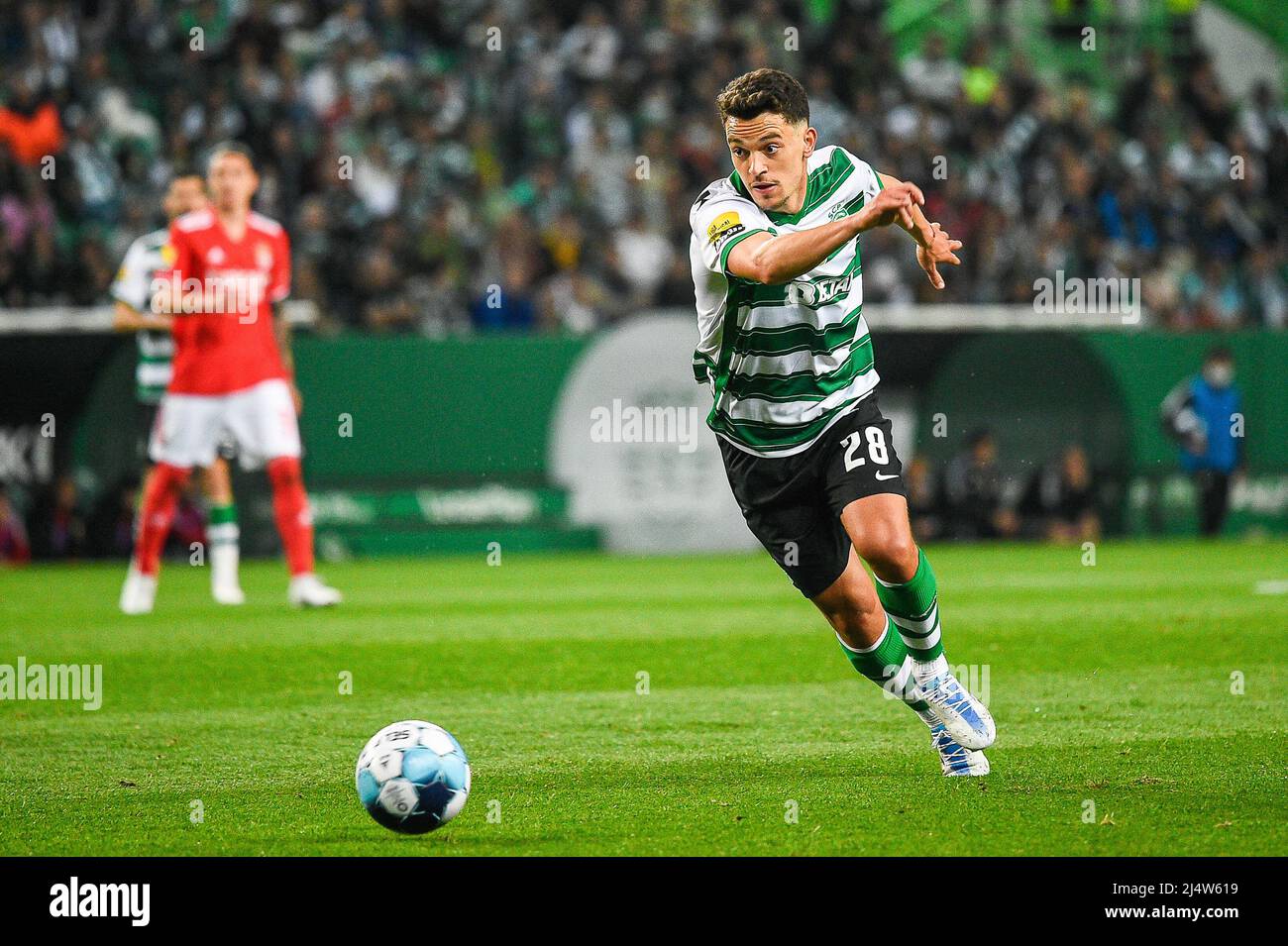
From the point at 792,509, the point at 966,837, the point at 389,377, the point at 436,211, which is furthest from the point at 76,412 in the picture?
the point at 966,837

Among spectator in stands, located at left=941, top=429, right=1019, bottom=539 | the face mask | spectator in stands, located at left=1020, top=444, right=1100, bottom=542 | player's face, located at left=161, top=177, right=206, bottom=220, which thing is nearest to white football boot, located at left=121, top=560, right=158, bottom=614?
player's face, located at left=161, top=177, right=206, bottom=220

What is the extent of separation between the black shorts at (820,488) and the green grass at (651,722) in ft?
2.28

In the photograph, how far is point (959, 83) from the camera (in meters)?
20.2

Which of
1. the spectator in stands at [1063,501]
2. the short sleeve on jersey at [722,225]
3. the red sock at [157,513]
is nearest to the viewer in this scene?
the short sleeve on jersey at [722,225]

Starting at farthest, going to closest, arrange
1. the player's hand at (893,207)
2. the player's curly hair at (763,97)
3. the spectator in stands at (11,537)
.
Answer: the spectator in stands at (11,537) < the player's curly hair at (763,97) < the player's hand at (893,207)

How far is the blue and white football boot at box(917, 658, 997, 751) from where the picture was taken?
5.73 metres

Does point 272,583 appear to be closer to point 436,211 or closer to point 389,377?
point 389,377

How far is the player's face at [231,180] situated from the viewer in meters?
10.9

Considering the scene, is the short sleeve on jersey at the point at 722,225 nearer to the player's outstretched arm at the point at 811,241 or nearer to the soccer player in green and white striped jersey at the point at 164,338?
the player's outstretched arm at the point at 811,241

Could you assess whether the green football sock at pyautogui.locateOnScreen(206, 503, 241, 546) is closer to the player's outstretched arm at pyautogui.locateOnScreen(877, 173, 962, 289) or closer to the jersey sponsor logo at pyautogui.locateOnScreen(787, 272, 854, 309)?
the jersey sponsor logo at pyautogui.locateOnScreen(787, 272, 854, 309)

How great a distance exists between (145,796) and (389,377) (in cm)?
1006

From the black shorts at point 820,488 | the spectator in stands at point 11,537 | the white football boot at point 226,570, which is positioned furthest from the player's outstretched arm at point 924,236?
the spectator in stands at point 11,537

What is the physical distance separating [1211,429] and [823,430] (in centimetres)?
1161

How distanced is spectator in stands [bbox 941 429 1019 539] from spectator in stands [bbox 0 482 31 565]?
798 centimetres
